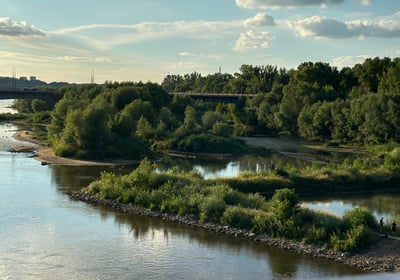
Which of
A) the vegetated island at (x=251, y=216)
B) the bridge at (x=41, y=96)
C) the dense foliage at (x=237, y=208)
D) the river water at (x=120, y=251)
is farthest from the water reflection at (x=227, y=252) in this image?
the bridge at (x=41, y=96)

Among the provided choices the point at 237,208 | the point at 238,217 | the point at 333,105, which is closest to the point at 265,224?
the point at 238,217

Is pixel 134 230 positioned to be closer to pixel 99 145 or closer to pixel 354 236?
pixel 354 236

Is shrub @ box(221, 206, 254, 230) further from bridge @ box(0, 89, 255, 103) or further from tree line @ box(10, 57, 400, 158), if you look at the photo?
bridge @ box(0, 89, 255, 103)

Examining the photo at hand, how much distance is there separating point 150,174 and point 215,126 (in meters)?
51.3

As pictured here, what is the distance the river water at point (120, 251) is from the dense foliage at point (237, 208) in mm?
1919

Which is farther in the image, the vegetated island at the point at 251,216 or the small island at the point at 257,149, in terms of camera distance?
the small island at the point at 257,149

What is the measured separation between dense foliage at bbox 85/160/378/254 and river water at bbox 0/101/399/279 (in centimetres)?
192

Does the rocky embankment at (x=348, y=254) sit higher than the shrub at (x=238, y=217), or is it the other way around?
the shrub at (x=238, y=217)

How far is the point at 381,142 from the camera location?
99375 millimetres

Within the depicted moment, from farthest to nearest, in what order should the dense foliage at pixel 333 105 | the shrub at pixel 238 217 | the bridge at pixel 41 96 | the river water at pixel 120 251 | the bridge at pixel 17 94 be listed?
the bridge at pixel 41 96 < the bridge at pixel 17 94 < the dense foliage at pixel 333 105 < the shrub at pixel 238 217 < the river water at pixel 120 251

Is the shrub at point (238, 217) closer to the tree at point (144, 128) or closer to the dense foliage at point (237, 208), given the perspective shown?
the dense foliage at point (237, 208)

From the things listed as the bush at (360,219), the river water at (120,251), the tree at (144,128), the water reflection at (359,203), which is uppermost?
the tree at (144,128)

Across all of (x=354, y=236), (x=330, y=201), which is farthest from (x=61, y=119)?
(x=354, y=236)

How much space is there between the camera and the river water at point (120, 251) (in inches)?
1198
